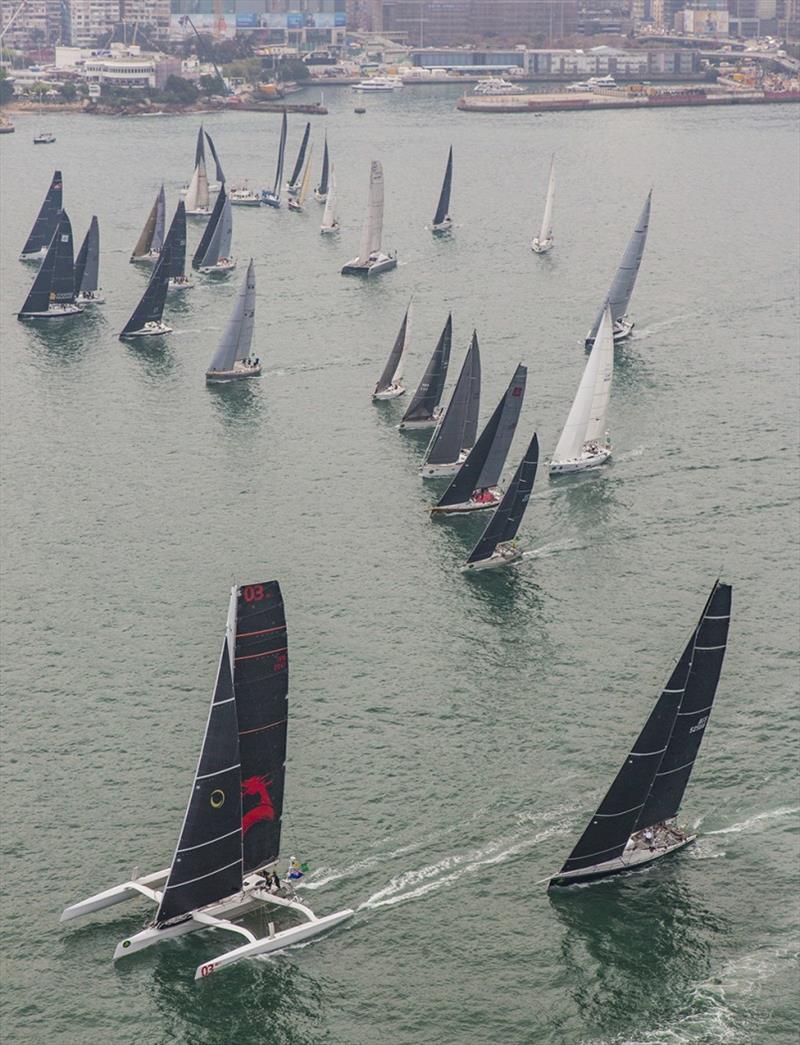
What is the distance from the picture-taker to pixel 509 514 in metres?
77.4

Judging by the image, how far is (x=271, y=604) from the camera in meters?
48.5

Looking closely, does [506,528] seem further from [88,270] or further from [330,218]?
[330,218]

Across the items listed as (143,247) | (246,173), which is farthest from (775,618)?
(246,173)

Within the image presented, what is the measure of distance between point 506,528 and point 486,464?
759 cm

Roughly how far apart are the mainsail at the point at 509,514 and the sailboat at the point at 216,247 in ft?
222

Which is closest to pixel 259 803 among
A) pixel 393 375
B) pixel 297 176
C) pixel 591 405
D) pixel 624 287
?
pixel 591 405

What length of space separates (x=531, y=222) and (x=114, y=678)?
107 metres

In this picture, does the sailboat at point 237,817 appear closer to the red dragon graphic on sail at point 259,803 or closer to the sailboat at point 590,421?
the red dragon graphic on sail at point 259,803

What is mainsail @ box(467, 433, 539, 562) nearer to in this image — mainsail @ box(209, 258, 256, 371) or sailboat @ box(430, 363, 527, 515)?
sailboat @ box(430, 363, 527, 515)

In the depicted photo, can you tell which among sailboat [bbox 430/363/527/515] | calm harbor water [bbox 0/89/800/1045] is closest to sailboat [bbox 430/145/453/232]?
calm harbor water [bbox 0/89/800/1045]

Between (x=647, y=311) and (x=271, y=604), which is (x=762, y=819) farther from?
(x=647, y=311)

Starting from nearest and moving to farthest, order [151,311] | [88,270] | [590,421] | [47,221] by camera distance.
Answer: [590,421]
[151,311]
[88,270]
[47,221]

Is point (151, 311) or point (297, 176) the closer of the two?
point (151, 311)

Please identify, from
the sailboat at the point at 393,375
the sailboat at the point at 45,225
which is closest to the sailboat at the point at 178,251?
the sailboat at the point at 45,225
